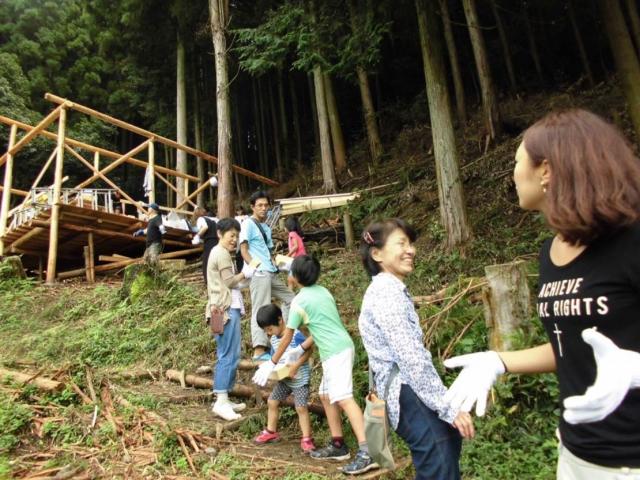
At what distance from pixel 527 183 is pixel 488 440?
8.96 ft

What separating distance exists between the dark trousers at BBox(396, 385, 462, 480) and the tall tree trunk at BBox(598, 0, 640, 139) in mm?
6128

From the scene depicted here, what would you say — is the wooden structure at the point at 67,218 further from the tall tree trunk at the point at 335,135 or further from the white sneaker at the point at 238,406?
the white sneaker at the point at 238,406

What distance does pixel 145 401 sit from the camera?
462 centimetres

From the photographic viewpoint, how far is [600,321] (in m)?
1.19

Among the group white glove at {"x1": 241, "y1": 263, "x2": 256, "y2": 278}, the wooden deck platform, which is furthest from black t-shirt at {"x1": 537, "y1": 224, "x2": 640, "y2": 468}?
the wooden deck platform

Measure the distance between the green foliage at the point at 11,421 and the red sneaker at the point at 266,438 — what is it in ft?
6.24

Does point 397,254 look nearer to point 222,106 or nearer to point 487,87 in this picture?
point 222,106

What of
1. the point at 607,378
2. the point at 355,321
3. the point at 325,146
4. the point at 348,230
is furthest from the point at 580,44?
the point at 607,378

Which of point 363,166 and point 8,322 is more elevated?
point 363,166

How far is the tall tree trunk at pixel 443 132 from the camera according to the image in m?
6.94

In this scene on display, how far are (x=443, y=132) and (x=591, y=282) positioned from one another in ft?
20.4

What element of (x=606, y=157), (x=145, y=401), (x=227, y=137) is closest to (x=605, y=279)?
(x=606, y=157)

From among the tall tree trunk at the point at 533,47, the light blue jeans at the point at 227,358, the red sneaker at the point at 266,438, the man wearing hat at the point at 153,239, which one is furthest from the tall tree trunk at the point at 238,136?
the red sneaker at the point at 266,438

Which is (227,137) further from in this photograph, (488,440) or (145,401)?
(488,440)
